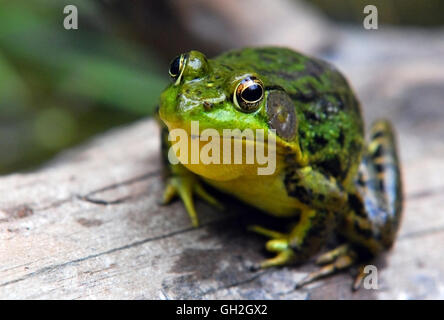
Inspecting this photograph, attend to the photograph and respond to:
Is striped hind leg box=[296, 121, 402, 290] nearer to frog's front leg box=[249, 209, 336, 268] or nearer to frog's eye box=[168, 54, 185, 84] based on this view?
frog's front leg box=[249, 209, 336, 268]

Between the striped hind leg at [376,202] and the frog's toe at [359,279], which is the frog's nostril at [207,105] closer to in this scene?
the striped hind leg at [376,202]

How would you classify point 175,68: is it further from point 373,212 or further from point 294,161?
point 373,212

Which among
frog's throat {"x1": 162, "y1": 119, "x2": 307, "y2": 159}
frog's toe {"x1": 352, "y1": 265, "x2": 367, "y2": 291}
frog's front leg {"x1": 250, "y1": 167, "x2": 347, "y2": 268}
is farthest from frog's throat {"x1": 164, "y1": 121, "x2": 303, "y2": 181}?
frog's toe {"x1": 352, "y1": 265, "x2": 367, "y2": 291}

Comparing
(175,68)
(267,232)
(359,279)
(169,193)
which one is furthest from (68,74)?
(359,279)

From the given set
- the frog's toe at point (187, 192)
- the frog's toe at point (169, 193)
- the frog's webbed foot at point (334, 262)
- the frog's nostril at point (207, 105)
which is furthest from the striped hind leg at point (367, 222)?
the frog's nostril at point (207, 105)
